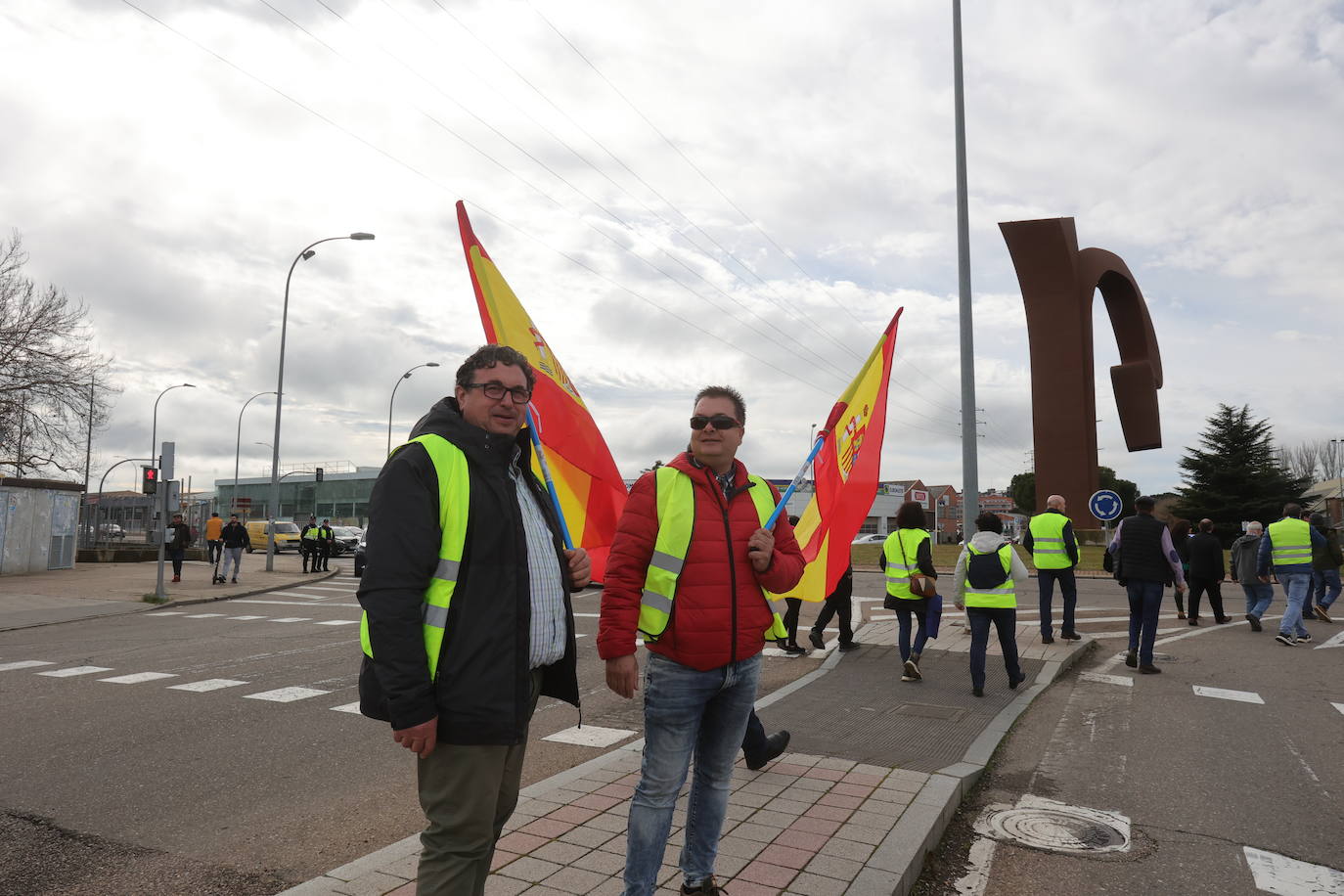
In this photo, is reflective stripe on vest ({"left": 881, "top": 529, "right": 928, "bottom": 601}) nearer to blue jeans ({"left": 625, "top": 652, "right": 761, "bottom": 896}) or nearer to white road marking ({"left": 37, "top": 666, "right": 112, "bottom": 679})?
blue jeans ({"left": 625, "top": 652, "right": 761, "bottom": 896})

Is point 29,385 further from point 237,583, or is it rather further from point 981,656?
point 981,656

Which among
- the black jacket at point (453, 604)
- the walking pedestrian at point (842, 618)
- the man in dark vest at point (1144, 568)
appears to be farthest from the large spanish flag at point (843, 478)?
the walking pedestrian at point (842, 618)

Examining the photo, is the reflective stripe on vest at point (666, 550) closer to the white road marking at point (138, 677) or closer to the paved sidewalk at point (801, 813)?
the paved sidewalk at point (801, 813)

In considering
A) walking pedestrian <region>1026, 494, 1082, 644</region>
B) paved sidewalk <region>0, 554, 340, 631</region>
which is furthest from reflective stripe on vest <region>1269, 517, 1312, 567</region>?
paved sidewalk <region>0, 554, 340, 631</region>

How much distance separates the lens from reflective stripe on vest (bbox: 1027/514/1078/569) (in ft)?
35.2

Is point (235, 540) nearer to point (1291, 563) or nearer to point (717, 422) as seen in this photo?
point (1291, 563)

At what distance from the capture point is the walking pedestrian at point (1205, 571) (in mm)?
14594

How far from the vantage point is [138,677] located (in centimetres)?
927

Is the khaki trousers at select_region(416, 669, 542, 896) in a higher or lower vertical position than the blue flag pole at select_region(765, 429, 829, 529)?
lower

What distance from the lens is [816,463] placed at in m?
4.77

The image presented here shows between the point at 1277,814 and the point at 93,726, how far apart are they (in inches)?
306

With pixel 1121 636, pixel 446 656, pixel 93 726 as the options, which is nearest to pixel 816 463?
pixel 446 656

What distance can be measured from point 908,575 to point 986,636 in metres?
0.96

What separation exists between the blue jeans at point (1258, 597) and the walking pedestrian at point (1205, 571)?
75cm
